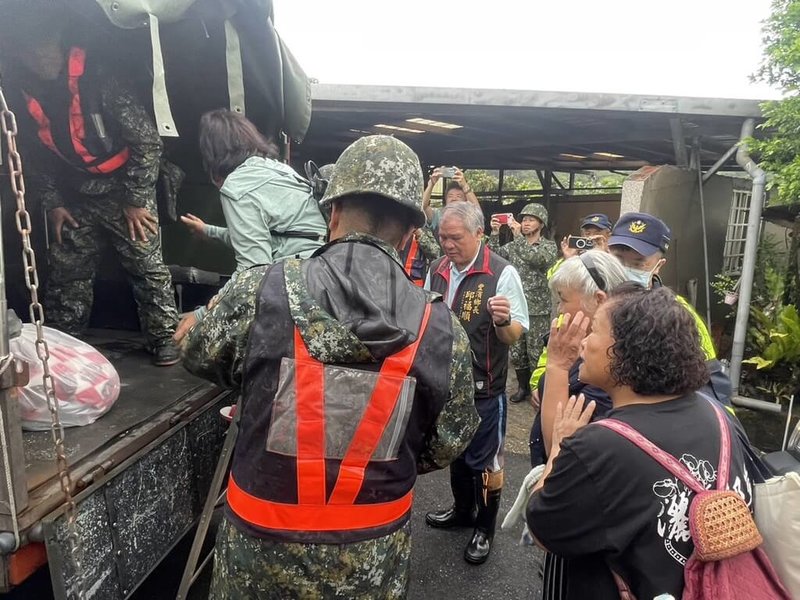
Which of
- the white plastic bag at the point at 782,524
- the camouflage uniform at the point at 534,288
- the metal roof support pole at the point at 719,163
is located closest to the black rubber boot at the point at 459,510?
the white plastic bag at the point at 782,524

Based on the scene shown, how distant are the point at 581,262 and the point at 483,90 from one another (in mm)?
3202

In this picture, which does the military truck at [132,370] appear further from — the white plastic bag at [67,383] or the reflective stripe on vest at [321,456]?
the reflective stripe on vest at [321,456]

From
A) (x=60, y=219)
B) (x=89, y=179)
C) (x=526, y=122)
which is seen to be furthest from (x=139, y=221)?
(x=526, y=122)

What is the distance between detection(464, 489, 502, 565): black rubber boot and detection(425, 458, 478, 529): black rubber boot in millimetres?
190

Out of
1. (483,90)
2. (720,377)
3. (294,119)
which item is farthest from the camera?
(483,90)

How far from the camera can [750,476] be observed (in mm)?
1315

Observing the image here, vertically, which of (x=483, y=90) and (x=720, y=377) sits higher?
(x=483, y=90)

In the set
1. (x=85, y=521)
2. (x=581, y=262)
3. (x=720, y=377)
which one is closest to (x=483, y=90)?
(x=581, y=262)

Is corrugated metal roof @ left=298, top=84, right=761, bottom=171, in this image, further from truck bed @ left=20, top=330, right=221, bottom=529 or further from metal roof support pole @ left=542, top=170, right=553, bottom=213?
truck bed @ left=20, top=330, right=221, bottom=529

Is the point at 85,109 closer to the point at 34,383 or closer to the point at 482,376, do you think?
the point at 34,383

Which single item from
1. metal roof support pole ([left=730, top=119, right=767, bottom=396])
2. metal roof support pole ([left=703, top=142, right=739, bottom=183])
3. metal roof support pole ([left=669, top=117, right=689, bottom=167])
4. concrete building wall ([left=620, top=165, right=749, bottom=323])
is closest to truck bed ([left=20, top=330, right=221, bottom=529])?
concrete building wall ([left=620, top=165, right=749, bottom=323])

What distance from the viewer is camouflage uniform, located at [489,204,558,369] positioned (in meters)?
5.64

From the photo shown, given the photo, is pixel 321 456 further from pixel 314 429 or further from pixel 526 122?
pixel 526 122

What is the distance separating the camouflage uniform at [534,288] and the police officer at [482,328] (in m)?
2.76
